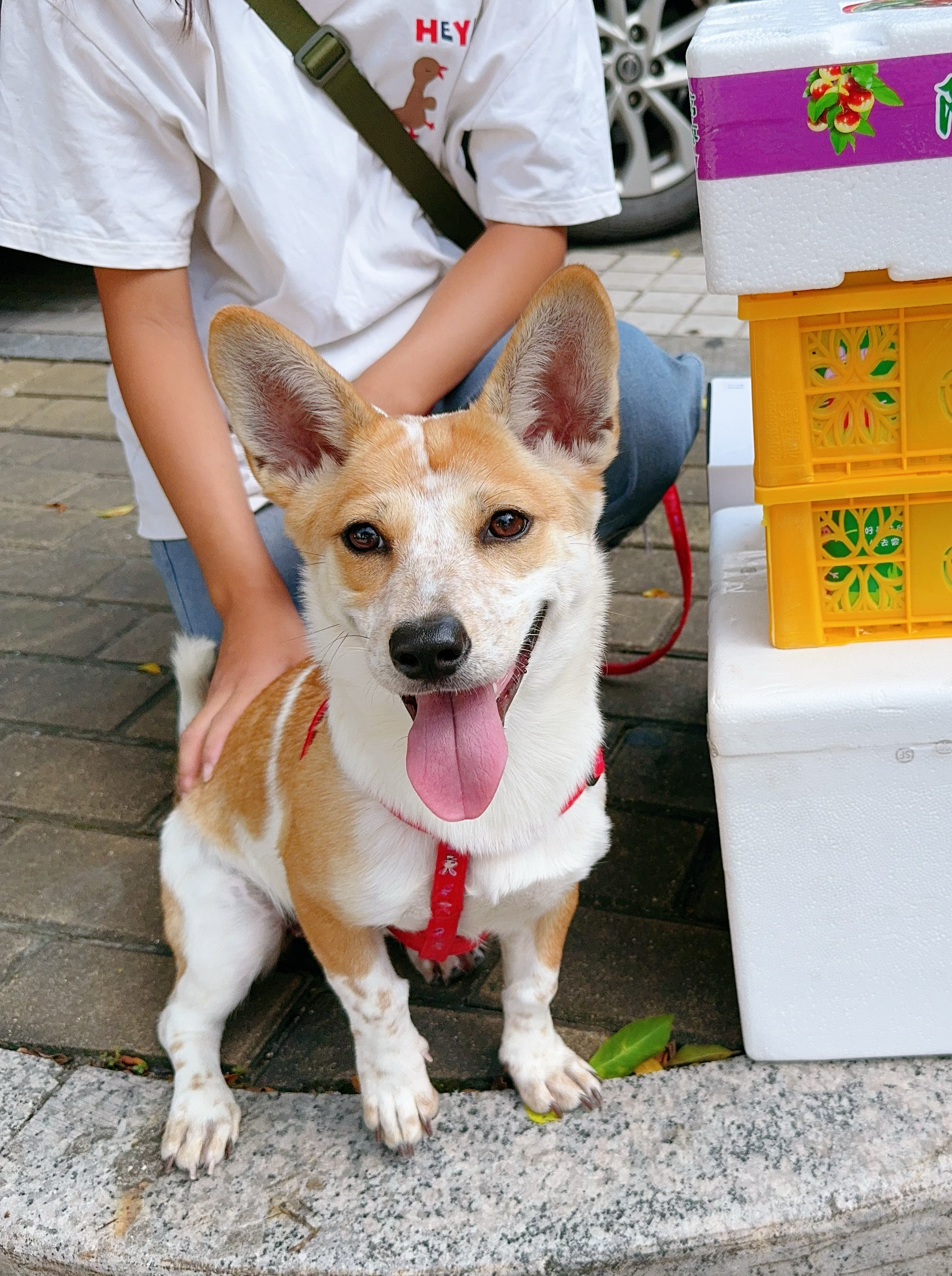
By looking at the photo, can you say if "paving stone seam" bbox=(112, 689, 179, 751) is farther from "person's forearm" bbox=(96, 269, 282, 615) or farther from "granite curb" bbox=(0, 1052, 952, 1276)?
"granite curb" bbox=(0, 1052, 952, 1276)

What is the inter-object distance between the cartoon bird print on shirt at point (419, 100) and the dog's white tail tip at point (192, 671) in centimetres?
114

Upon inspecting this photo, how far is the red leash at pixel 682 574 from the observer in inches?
111

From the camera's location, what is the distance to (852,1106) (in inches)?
70.3

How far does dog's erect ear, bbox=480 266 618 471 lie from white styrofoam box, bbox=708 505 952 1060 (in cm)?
40

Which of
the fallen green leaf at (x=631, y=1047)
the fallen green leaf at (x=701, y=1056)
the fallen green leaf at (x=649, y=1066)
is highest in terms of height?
the fallen green leaf at (x=631, y=1047)

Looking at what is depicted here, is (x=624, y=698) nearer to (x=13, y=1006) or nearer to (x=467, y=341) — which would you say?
(x=467, y=341)

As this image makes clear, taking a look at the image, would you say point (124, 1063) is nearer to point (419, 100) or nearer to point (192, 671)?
point (192, 671)

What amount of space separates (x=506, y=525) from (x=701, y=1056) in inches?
36.3

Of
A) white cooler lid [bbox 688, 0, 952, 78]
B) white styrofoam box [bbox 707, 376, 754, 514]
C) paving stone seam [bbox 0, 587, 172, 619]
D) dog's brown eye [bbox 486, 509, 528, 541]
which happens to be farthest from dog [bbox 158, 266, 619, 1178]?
paving stone seam [bbox 0, 587, 172, 619]

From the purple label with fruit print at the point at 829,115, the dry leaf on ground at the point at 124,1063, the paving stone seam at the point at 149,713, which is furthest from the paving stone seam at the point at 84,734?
the purple label with fruit print at the point at 829,115

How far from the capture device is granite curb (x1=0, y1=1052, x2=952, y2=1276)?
5.35ft

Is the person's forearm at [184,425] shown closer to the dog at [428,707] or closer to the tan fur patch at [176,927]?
the dog at [428,707]

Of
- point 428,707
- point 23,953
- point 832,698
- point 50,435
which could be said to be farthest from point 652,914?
point 50,435

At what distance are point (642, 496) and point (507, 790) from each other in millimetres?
1165
